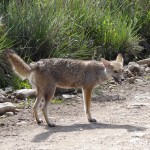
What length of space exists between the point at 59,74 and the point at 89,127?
106cm

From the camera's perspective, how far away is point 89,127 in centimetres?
845

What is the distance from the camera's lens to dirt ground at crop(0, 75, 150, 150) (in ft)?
24.2

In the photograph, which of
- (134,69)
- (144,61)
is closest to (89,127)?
(134,69)

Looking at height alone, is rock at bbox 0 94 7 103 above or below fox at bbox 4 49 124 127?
below

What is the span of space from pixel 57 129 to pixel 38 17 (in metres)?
4.21

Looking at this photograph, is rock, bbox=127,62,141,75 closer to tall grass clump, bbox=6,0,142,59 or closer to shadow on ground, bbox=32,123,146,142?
tall grass clump, bbox=6,0,142,59

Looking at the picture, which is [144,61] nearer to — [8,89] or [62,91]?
[62,91]

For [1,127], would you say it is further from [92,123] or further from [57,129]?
[92,123]

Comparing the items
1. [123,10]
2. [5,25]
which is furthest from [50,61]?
[123,10]

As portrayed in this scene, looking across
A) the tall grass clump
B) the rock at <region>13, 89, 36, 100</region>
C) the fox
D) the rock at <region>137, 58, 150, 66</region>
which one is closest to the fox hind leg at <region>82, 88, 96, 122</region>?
the fox

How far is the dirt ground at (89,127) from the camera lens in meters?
7.36

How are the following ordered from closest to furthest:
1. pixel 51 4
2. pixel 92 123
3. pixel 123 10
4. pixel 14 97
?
pixel 92 123 < pixel 14 97 < pixel 51 4 < pixel 123 10

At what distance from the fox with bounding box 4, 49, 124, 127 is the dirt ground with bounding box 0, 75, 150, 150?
34cm

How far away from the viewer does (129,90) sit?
11383 millimetres
